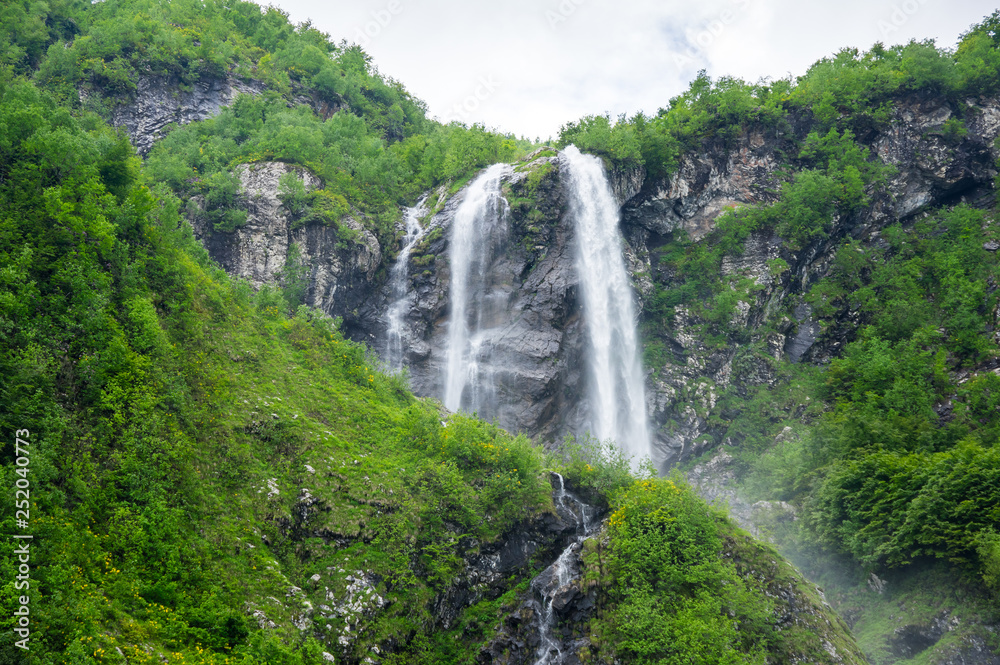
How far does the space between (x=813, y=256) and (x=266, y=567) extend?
3276 cm

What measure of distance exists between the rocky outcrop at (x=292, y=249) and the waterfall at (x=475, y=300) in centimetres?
474

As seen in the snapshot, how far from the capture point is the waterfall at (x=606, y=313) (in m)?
29.8

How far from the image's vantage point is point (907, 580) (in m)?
19.6

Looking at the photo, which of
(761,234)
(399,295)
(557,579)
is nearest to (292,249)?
(399,295)

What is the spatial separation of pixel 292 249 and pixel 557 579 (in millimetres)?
20800

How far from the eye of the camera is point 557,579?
1612 cm

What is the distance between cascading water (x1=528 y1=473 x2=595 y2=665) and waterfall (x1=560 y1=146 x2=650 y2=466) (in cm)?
1064

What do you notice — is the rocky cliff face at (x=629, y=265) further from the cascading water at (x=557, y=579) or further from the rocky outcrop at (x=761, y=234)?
the cascading water at (x=557, y=579)

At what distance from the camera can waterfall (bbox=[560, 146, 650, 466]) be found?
1173 inches

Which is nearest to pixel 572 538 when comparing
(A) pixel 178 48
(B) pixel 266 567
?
(B) pixel 266 567

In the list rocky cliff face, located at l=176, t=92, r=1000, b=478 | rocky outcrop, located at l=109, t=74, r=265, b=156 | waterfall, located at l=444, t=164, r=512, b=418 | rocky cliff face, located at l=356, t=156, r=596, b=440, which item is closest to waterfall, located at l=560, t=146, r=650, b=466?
rocky cliff face, located at l=176, t=92, r=1000, b=478

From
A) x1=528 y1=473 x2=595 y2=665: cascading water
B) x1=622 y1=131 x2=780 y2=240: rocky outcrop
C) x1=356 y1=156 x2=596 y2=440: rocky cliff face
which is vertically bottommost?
x1=528 y1=473 x2=595 y2=665: cascading water

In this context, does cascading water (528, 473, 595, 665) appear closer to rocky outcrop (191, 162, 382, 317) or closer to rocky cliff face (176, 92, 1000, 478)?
rocky cliff face (176, 92, 1000, 478)

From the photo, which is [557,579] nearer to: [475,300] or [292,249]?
[475,300]
